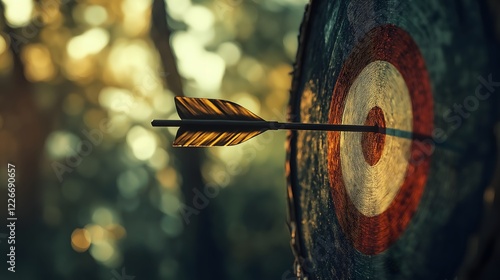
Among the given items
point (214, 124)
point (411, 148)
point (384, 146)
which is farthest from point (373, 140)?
point (214, 124)

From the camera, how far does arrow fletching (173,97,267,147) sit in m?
1.51

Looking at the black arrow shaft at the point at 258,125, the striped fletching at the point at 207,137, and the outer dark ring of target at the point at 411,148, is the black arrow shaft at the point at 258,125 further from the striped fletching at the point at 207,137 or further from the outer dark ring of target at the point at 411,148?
the outer dark ring of target at the point at 411,148

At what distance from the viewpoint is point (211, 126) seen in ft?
4.94

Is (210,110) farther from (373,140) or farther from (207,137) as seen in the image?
(373,140)

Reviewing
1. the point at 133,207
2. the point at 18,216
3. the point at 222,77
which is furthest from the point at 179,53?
the point at 18,216

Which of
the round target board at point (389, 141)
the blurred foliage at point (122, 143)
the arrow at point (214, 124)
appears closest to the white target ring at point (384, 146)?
the round target board at point (389, 141)

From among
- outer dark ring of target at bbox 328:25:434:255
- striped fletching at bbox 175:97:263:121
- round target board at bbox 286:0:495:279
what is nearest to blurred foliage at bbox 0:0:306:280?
round target board at bbox 286:0:495:279

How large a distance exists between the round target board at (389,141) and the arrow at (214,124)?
0.77 feet

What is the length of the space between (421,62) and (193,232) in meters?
6.05

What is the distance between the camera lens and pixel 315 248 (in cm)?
186

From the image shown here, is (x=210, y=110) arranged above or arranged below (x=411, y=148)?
above

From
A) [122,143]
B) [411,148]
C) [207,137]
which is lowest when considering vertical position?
[411,148]

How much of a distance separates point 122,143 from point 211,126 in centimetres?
598

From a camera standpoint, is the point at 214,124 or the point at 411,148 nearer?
the point at 411,148
